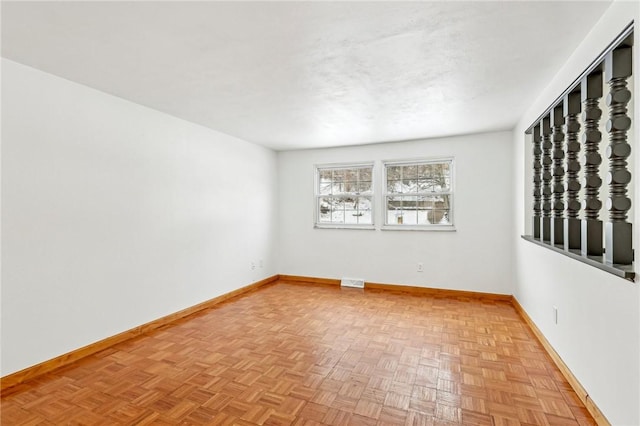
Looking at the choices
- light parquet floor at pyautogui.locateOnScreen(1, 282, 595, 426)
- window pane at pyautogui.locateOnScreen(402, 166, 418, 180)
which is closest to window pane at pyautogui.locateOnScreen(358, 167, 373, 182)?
window pane at pyautogui.locateOnScreen(402, 166, 418, 180)

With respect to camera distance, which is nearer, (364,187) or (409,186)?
(409,186)

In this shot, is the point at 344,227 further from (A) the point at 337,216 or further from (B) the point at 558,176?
(B) the point at 558,176

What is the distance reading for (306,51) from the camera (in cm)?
218

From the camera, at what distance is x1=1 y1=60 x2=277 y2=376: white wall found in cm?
239

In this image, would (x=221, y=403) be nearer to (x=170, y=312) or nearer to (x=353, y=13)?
(x=170, y=312)

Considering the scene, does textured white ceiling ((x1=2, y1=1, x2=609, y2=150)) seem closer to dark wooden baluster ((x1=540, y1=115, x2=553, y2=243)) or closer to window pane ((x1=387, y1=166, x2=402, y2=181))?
dark wooden baluster ((x1=540, y1=115, x2=553, y2=243))

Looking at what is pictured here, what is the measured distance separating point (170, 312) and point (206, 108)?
226cm

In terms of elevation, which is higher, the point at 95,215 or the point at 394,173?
the point at 394,173

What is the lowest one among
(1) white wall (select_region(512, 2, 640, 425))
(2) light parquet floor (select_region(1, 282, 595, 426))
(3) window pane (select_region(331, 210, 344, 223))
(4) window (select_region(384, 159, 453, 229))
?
(2) light parquet floor (select_region(1, 282, 595, 426))

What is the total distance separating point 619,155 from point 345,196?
402 centimetres

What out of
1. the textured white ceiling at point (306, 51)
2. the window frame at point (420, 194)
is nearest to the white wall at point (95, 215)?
the textured white ceiling at point (306, 51)

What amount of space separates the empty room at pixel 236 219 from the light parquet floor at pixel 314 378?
0.02 m

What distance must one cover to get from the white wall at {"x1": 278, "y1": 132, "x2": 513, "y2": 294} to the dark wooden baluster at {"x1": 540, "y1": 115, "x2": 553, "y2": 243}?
1567 mm

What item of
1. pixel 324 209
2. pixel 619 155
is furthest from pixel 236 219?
pixel 619 155
